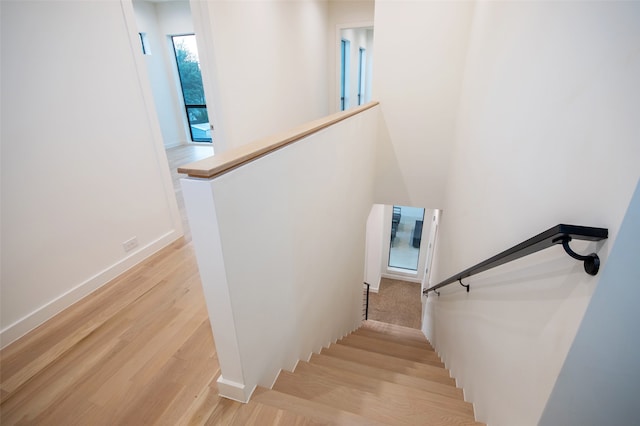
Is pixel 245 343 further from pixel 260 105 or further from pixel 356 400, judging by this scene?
pixel 260 105

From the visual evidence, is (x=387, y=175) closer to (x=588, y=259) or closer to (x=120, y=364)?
(x=588, y=259)

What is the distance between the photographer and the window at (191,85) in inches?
258

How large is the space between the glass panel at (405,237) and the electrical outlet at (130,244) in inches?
226

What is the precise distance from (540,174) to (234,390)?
161 centimetres

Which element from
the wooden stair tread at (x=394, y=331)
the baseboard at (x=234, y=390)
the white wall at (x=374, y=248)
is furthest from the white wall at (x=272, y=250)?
the white wall at (x=374, y=248)

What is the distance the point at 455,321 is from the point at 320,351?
122cm

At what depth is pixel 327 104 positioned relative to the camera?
18.7 ft

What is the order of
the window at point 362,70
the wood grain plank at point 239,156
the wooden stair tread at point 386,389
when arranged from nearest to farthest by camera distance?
the wood grain plank at point 239,156
the wooden stair tread at point 386,389
the window at point 362,70

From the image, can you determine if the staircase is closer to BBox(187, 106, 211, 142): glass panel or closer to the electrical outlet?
the electrical outlet

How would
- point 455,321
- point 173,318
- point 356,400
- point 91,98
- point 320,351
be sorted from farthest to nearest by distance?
point 455,321, point 320,351, point 91,98, point 173,318, point 356,400

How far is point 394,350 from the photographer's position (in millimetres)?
2902

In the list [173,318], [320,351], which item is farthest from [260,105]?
[320,351]

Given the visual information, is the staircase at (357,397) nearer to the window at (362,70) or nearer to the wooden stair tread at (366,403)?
the wooden stair tread at (366,403)

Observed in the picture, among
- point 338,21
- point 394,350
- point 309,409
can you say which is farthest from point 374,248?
point 309,409
